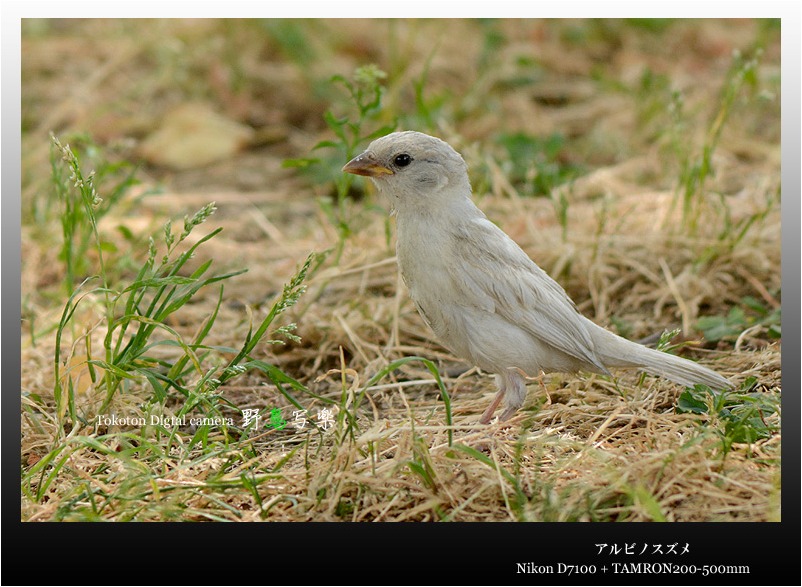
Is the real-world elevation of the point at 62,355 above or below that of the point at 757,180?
below

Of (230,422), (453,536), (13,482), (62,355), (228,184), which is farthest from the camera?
(228,184)

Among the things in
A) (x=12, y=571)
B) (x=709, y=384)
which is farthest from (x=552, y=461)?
(x=12, y=571)

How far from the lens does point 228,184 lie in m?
6.30

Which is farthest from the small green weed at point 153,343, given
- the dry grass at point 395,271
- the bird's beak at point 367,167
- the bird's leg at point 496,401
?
the bird's leg at point 496,401

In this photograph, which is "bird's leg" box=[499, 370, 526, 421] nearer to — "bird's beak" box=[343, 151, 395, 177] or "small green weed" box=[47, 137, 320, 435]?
"small green weed" box=[47, 137, 320, 435]

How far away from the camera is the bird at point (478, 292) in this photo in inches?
135

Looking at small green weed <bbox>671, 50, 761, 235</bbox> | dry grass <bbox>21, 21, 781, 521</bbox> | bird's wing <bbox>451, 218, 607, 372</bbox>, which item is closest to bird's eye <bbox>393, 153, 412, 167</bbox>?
bird's wing <bbox>451, 218, 607, 372</bbox>

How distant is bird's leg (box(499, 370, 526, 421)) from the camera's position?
3.52 metres

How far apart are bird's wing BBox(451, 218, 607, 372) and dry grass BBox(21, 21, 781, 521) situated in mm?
243

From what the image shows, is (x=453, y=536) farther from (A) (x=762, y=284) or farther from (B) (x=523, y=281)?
(A) (x=762, y=284)

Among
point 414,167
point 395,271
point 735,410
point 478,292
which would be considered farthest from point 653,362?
point 395,271

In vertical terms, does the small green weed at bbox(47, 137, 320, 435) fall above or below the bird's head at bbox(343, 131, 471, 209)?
below

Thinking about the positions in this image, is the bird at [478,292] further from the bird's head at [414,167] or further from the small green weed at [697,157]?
the small green weed at [697,157]

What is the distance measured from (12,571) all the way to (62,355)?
1319mm
